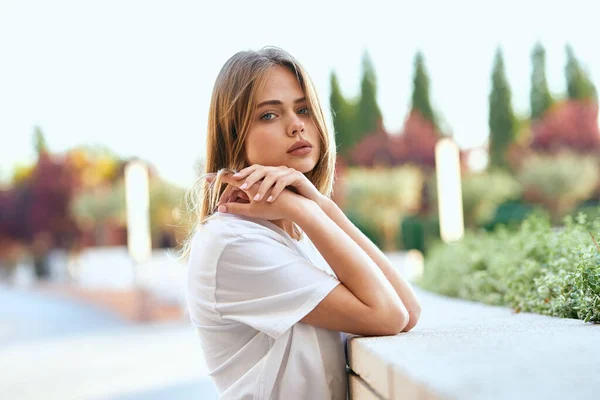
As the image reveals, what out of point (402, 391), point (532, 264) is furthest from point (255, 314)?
point (532, 264)

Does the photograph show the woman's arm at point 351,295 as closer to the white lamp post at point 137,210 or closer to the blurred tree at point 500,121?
the white lamp post at point 137,210

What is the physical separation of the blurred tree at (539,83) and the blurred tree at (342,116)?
6160 millimetres

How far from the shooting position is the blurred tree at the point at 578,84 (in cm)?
2225

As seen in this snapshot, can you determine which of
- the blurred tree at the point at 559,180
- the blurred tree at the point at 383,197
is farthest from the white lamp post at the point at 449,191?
the blurred tree at the point at 559,180

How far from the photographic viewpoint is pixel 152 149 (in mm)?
25578

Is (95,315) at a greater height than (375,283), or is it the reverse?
(375,283)

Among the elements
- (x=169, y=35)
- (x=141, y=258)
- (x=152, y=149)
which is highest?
(x=169, y=35)

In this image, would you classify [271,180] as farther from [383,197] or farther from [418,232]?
[418,232]

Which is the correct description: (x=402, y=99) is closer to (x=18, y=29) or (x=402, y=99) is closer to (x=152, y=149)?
(x=152, y=149)

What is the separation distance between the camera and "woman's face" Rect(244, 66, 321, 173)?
1.66m

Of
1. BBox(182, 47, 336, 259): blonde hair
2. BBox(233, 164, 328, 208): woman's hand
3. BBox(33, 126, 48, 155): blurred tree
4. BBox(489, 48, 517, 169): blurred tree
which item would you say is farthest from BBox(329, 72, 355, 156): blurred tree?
BBox(233, 164, 328, 208): woman's hand

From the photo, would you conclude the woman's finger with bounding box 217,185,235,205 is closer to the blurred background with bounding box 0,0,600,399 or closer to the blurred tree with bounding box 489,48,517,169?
the blurred background with bounding box 0,0,600,399

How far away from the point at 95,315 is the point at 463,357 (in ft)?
40.6

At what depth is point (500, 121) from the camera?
2230 cm
